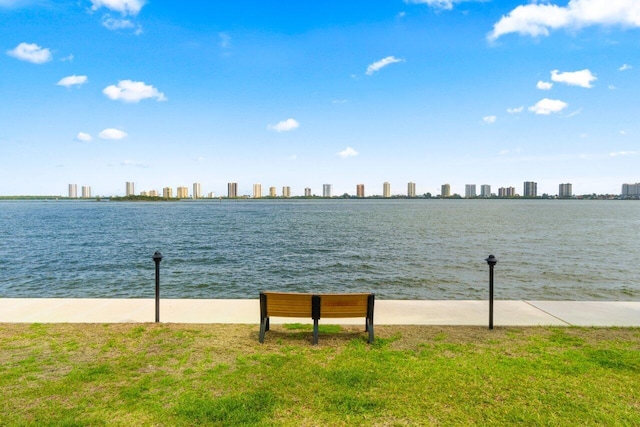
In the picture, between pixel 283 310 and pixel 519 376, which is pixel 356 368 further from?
Answer: pixel 519 376

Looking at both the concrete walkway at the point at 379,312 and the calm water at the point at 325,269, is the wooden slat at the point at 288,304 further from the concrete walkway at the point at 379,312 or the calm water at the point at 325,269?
the calm water at the point at 325,269

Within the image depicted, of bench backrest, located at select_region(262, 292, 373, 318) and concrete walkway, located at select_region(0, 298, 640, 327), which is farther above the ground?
bench backrest, located at select_region(262, 292, 373, 318)

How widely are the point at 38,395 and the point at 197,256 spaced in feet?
79.6

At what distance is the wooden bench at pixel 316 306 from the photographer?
7184mm

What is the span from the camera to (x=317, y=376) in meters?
5.76

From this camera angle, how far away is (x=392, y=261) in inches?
1046

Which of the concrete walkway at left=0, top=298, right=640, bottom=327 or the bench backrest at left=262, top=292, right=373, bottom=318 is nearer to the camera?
the bench backrest at left=262, top=292, right=373, bottom=318

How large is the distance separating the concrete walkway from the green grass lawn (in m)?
0.65

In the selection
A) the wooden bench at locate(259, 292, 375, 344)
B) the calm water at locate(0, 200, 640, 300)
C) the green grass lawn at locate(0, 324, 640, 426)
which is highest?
the wooden bench at locate(259, 292, 375, 344)

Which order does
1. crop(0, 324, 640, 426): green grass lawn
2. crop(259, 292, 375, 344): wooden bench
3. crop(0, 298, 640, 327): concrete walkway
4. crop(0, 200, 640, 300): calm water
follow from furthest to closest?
crop(0, 200, 640, 300): calm water → crop(0, 298, 640, 327): concrete walkway → crop(259, 292, 375, 344): wooden bench → crop(0, 324, 640, 426): green grass lawn

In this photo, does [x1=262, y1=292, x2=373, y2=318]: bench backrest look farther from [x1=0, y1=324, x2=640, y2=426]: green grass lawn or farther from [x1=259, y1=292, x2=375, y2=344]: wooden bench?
[x1=0, y1=324, x2=640, y2=426]: green grass lawn

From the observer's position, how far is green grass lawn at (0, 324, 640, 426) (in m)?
4.72

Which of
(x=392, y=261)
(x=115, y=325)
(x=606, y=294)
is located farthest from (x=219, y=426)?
(x=392, y=261)

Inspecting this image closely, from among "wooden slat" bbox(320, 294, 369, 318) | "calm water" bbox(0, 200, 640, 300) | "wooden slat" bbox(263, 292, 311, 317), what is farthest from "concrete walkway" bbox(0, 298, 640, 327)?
"calm water" bbox(0, 200, 640, 300)
